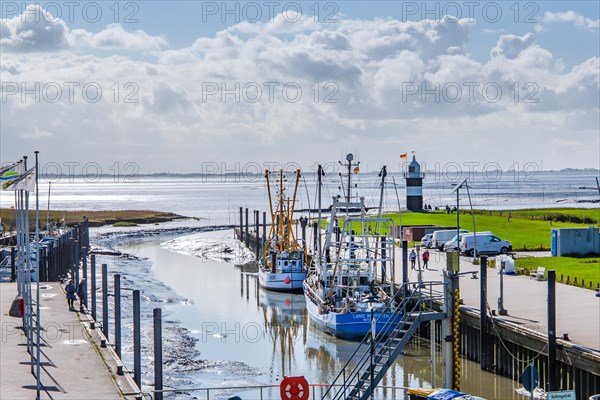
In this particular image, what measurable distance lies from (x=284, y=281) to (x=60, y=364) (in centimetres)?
2936

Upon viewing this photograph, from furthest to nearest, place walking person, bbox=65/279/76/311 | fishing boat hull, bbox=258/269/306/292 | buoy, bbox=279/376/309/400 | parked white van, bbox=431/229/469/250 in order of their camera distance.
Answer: parked white van, bbox=431/229/469/250 → fishing boat hull, bbox=258/269/306/292 → walking person, bbox=65/279/76/311 → buoy, bbox=279/376/309/400

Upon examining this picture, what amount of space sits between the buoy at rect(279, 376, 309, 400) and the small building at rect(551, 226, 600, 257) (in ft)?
110

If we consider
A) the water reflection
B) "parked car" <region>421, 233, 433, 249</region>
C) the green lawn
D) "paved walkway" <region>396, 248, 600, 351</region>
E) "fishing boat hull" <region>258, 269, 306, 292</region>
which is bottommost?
the water reflection

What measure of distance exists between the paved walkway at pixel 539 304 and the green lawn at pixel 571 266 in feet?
5.04

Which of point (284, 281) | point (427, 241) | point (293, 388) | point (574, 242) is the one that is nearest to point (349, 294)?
point (284, 281)

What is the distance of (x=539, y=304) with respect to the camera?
116 feet

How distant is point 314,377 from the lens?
33500mm

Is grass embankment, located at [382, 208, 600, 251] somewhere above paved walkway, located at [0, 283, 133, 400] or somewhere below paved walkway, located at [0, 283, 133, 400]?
above

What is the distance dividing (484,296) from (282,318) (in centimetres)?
1730

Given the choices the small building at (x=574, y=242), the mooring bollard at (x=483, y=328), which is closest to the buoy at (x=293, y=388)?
the mooring bollard at (x=483, y=328)

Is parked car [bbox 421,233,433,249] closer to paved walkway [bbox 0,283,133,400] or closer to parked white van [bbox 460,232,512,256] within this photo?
parked white van [bbox 460,232,512,256]

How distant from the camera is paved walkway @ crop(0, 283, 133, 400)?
24.6 m

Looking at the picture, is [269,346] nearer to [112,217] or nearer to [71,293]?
[71,293]

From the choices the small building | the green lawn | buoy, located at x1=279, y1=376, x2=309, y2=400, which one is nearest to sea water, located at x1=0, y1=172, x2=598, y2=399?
buoy, located at x1=279, y1=376, x2=309, y2=400
